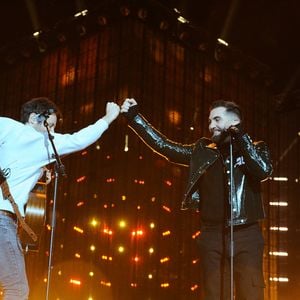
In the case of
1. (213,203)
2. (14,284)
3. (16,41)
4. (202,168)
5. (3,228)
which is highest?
(16,41)

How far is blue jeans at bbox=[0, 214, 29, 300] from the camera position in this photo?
3225mm

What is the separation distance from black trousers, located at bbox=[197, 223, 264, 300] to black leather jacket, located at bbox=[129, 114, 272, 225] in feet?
0.39

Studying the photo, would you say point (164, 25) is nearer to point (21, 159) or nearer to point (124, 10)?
point (124, 10)

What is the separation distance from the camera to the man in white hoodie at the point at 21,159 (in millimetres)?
3242

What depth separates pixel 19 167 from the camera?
3398 mm

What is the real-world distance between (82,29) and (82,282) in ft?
24.2

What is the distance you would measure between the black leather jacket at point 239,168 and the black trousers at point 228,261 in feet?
0.39

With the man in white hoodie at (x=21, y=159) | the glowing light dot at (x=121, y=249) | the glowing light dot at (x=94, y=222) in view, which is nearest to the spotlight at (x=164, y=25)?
the glowing light dot at (x=94, y=222)

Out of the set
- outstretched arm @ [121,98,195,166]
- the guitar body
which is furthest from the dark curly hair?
outstretched arm @ [121,98,195,166]

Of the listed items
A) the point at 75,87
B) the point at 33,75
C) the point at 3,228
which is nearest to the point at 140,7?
the point at 75,87

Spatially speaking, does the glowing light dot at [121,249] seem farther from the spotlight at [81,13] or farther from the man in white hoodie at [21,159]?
the man in white hoodie at [21,159]

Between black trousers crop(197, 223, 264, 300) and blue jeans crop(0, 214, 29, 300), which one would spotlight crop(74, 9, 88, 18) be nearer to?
black trousers crop(197, 223, 264, 300)

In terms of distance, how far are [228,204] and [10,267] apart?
5.04 ft

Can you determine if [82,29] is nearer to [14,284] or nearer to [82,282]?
[82,282]
